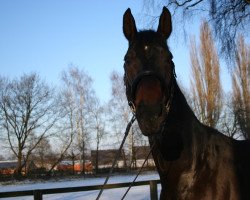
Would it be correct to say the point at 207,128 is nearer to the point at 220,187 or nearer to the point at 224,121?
the point at 220,187

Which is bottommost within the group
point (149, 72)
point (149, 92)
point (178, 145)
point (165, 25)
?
point (178, 145)

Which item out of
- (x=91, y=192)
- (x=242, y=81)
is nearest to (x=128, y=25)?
(x=91, y=192)

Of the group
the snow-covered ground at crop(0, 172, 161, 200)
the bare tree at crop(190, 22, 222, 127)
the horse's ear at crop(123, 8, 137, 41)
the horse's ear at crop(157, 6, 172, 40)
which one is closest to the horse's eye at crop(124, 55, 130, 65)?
Result: the horse's ear at crop(123, 8, 137, 41)

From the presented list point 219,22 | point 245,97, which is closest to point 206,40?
point 245,97

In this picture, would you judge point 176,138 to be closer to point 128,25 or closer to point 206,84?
point 128,25

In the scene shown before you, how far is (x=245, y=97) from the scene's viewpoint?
27.1m

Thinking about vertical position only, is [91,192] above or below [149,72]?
below

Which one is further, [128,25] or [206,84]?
[206,84]

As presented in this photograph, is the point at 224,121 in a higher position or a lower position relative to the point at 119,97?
lower

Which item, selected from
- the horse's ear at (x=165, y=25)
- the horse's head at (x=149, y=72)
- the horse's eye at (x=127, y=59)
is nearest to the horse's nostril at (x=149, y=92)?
A: the horse's head at (x=149, y=72)

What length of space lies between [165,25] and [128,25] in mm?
285

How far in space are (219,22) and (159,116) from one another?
6880mm

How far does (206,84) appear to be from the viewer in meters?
31.0

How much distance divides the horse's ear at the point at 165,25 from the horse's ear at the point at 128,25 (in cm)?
20
